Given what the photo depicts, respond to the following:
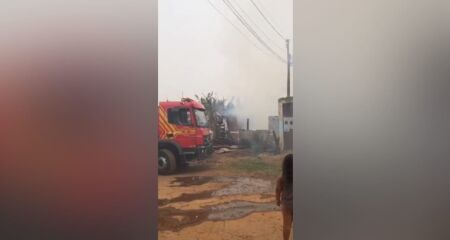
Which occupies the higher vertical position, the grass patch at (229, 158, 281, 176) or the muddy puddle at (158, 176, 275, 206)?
the grass patch at (229, 158, 281, 176)

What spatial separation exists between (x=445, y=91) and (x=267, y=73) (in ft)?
2.80

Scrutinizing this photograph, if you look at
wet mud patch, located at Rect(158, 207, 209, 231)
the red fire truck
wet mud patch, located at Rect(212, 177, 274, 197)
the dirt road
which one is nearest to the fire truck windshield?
the red fire truck

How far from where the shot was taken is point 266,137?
1.80 meters

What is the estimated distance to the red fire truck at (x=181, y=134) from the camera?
5.85 feet

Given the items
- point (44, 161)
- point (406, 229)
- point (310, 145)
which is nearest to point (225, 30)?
point (310, 145)

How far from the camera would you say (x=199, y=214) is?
5.94ft

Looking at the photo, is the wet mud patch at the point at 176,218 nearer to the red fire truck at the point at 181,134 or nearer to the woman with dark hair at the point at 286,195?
the red fire truck at the point at 181,134

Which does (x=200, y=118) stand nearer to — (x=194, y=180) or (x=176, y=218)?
(x=194, y=180)

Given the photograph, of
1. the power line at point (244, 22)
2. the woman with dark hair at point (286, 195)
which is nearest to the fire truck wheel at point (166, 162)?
the woman with dark hair at point (286, 195)

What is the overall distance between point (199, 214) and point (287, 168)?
480 mm

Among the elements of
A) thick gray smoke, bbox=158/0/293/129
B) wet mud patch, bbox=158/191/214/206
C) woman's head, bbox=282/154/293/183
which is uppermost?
thick gray smoke, bbox=158/0/293/129

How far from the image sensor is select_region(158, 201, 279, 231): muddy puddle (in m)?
1.81

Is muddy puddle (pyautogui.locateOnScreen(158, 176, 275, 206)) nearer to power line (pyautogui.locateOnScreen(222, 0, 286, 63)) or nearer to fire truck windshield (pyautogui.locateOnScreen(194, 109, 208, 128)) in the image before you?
fire truck windshield (pyautogui.locateOnScreen(194, 109, 208, 128))

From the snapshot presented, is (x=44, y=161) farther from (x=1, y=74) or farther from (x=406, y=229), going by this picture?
(x=406, y=229)
